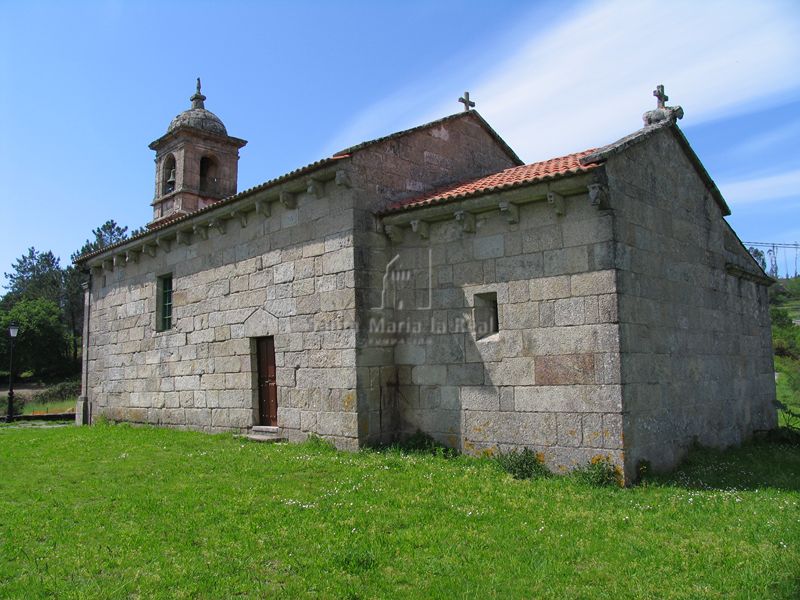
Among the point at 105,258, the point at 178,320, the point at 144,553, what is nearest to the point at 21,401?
the point at 105,258

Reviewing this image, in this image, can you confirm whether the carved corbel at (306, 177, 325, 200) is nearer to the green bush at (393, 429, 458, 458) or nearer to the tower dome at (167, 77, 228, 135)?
the green bush at (393, 429, 458, 458)

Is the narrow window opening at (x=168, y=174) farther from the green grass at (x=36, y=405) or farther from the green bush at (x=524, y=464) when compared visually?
the green bush at (x=524, y=464)

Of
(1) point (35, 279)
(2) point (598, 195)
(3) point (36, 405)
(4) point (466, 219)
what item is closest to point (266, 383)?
(4) point (466, 219)

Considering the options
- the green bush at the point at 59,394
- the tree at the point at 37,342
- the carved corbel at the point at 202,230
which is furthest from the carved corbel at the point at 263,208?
the tree at the point at 37,342

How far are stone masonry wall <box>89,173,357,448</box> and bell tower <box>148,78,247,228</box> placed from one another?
245 centimetres

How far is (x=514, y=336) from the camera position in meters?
8.03

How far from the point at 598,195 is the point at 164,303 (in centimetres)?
953

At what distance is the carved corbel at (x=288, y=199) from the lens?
9.91 m

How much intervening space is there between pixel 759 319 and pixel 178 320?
11.1 meters

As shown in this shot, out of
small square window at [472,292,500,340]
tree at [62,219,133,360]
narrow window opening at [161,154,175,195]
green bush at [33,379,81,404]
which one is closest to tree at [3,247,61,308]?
tree at [62,219,133,360]

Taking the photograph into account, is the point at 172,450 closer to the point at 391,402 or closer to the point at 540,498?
the point at 391,402

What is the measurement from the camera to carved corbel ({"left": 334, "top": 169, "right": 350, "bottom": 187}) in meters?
9.01

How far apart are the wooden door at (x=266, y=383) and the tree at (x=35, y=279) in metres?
39.8

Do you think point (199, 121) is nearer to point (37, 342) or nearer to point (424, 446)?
Answer: point (424, 446)
